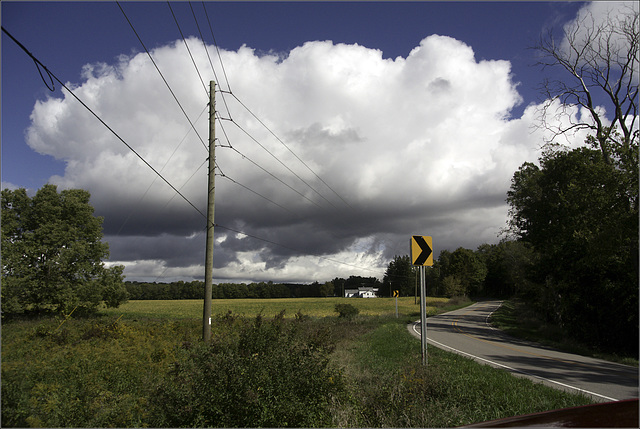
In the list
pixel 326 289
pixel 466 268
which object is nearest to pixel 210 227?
pixel 466 268

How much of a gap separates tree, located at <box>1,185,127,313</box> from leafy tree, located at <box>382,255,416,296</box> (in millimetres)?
99675

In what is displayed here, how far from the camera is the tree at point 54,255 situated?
2695 cm

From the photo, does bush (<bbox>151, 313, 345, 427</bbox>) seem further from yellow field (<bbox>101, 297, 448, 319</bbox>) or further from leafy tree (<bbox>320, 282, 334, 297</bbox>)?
leafy tree (<bbox>320, 282, 334, 297</bbox>)

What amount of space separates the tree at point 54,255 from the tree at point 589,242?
33.0 meters

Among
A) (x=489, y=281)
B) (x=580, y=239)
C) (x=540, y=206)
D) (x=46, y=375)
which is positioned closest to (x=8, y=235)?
(x=46, y=375)

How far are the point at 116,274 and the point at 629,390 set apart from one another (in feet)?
138

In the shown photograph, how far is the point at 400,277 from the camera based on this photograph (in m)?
131

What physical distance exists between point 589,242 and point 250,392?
67.3 feet

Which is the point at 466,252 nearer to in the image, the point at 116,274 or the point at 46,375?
the point at 116,274

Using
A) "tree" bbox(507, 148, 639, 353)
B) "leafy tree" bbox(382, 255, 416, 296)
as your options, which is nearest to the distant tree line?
"leafy tree" bbox(382, 255, 416, 296)

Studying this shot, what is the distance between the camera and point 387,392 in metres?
6.31

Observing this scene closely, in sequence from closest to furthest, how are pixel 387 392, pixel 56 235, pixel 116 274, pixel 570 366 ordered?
pixel 387 392
pixel 570 366
pixel 56 235
pixel 116 274

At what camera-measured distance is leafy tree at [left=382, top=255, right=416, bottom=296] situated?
12703 cm

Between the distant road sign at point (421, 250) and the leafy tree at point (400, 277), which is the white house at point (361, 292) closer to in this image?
the leafy tree at point (400, 277)
